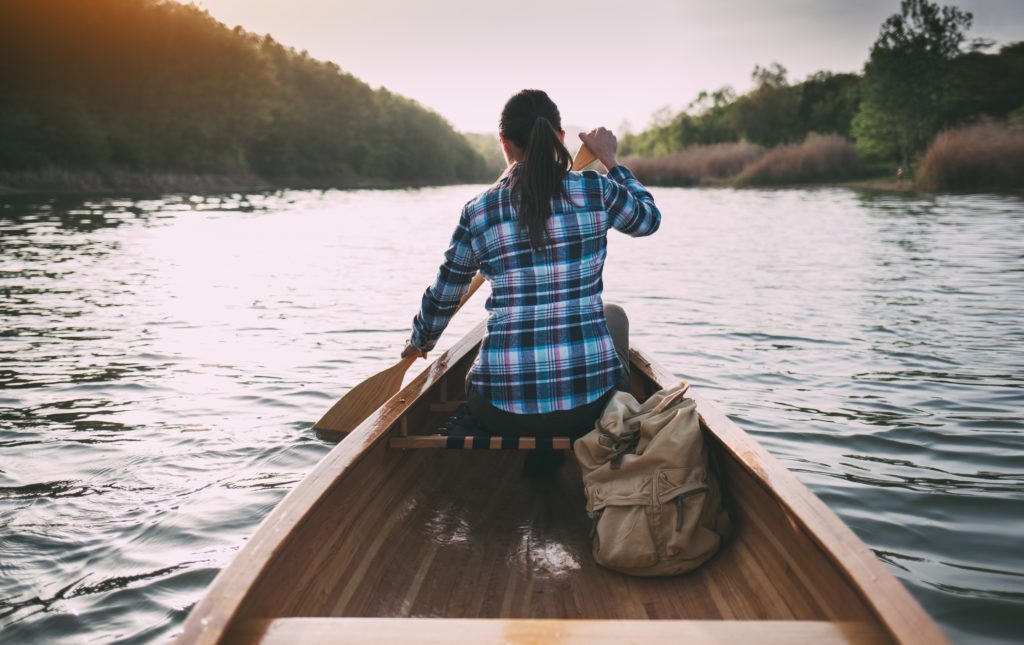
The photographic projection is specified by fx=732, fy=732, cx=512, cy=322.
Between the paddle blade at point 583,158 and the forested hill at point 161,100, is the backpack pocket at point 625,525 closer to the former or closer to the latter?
the paddle blade at point 583,158

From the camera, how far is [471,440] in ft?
8.32

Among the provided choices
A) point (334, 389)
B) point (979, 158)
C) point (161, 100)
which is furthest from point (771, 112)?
point (334, 389)

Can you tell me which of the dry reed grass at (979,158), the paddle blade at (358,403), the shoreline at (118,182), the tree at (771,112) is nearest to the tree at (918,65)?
the dry reed grass at (979,158)

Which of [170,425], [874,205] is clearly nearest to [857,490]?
[170,425]

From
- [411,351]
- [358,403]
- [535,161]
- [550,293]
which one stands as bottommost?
[358,403]

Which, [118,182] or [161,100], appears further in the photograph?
[161,100]

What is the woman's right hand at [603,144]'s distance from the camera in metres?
2.71

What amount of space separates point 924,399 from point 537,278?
11.9 ft

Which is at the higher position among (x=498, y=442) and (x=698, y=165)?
(x=698, y=165)

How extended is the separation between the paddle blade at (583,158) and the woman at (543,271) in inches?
15.6

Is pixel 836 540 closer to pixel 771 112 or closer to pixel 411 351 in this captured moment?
pixel 411 351

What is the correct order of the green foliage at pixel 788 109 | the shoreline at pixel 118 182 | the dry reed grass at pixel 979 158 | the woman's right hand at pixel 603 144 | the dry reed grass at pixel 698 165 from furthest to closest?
the green foliage at pixel 788 109 < the dry reed grass at pixel 698 165 < the shoreline at pixel 118 182 < the dry reed grass at pixel 979 158 < the woman's right hand at pixel 603 144

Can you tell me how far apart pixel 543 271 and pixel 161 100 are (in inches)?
1937

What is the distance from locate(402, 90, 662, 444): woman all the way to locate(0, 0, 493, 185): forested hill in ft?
110
